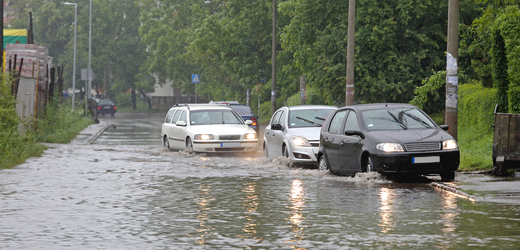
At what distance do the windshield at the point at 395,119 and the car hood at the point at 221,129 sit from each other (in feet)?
24.3

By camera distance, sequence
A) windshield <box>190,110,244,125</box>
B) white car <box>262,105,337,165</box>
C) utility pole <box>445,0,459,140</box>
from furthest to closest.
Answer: windshield <box>190,110,244,125</box> → white car <box>262,105,337,165</box> → utility pole <box>445,0,459,140</box>

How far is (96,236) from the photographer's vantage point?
27.9 ft

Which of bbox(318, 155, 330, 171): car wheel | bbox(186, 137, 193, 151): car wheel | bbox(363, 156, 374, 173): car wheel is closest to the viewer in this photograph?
bbox(363, 156, 374, 173): car wheel

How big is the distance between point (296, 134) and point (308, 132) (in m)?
0.31

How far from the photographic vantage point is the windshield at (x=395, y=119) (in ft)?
47.5

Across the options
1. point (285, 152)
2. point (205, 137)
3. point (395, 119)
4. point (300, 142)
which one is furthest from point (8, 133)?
point (395, 119)

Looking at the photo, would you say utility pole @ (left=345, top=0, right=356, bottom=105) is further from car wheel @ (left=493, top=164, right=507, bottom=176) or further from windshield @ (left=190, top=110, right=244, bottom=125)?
car wheel @ (left=493, top=164, right=507, bottom=176)

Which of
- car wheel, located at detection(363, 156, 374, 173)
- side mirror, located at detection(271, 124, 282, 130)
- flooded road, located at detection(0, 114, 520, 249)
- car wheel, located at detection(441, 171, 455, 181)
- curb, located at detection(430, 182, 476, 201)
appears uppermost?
side mirror, located at detection(271, 124, 282, 130)

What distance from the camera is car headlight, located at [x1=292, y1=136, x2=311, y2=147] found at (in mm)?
17578

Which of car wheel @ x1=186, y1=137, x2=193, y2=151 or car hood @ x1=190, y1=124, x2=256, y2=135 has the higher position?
car hood @ x1=190, y1=124, x2=256, y2=135

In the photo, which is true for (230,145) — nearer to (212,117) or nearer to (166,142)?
(212,117)

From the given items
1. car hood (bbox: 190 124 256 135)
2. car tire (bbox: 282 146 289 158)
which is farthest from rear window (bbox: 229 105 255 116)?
car tire (bbox: 282 146 289 158)

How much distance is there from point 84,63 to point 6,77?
65421 mm

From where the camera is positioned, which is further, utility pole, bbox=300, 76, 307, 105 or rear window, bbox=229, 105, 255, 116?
utility pole, bbox=300, 76, 307, 105
